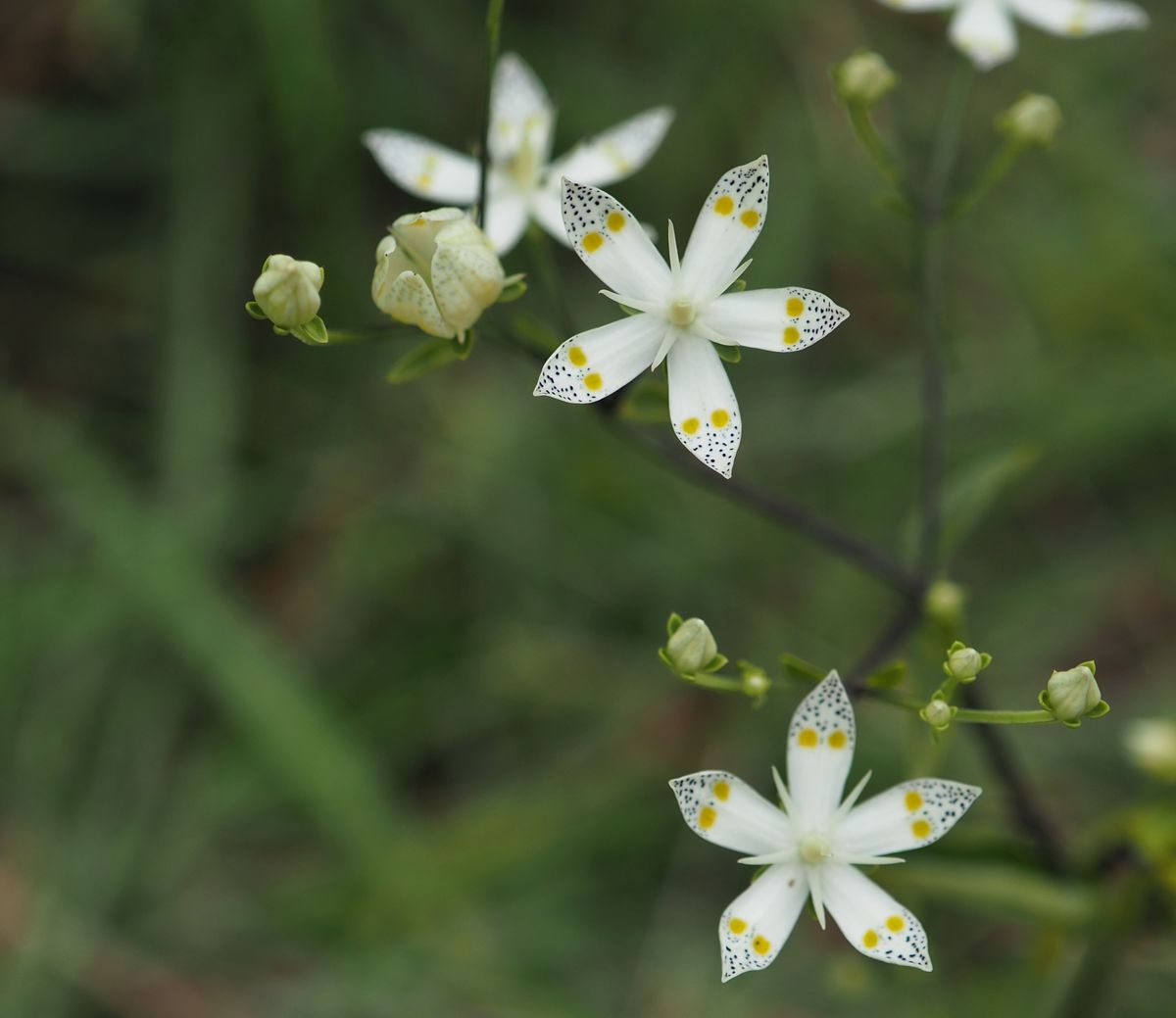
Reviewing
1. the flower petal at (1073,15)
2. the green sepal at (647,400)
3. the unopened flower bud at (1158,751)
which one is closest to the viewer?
the green sepal at (647,400)

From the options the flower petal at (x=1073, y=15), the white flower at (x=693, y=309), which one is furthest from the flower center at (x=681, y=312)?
the flower petal at (x=1073, y=15)

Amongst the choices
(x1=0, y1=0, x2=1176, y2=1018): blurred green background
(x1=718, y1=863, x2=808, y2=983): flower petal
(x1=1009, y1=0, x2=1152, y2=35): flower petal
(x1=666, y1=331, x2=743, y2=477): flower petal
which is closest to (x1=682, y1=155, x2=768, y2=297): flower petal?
(x1=666, y1=331, x2=743, y2=477): flower petal

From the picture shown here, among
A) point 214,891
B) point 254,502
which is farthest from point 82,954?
point 254,502

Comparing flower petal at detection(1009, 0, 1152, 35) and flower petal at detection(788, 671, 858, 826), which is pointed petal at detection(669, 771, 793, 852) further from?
flower petal at detection(1009, 0, 1152, 35)

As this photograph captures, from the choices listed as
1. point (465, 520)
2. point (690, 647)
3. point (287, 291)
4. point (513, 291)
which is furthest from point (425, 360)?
point (465, 520)

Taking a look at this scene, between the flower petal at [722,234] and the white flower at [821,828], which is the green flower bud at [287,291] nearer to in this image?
the flower petal at [722,234]

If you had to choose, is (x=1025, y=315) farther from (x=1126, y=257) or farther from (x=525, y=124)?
(x=525, y=124)
